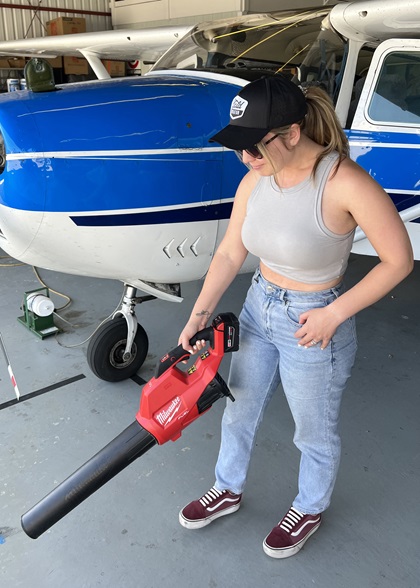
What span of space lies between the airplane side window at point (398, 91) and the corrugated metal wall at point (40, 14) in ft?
37.8

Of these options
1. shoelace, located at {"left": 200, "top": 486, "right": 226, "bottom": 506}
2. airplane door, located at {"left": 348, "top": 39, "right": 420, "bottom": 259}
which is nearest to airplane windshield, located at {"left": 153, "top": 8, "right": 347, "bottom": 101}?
airplane door, located at {"left": 348, "top": 39, "right": 420, "bottom": 259}

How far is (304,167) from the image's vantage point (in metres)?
1.33

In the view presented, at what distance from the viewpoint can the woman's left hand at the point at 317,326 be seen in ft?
4.51

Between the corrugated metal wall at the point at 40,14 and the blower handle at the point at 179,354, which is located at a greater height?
the corrugated metal wall at the point at 40,14

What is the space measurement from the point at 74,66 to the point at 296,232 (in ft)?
37.2

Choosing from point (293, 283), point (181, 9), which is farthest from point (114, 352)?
point (181, 9)

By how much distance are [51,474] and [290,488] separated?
3.26ft

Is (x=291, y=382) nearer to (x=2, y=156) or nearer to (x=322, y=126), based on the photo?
(x=322, y=126)

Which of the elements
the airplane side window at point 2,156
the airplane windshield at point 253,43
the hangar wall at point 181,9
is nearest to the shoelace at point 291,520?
the airplane side window at point 2,156

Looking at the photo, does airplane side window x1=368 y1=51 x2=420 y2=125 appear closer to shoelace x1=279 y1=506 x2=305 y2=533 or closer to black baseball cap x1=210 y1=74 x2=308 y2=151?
black baseball cap x1=210 y1=74 x2=308 y2=151

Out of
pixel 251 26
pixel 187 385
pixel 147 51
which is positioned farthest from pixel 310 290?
pixel 147 51

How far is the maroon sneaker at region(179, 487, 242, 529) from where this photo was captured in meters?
1.87

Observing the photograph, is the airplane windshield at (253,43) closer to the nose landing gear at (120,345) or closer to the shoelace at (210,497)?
the nose landing gear at (120,345)

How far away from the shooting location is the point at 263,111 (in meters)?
1.21
